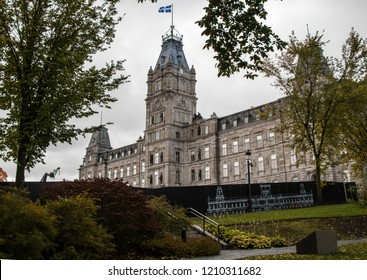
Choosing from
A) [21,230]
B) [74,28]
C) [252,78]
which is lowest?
[21,230]

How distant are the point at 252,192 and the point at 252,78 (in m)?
17.6

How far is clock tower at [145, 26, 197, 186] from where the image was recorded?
62.5 meters

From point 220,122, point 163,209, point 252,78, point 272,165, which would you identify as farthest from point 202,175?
point 252,78

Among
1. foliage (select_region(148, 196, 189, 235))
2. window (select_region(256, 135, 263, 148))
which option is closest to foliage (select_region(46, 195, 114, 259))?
foliage (select_region(148, 196, 189, 235))

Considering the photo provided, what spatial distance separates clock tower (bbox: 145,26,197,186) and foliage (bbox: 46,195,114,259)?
5263 centimetres

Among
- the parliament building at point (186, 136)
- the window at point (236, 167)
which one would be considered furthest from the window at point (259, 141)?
the window at point (236, 167)

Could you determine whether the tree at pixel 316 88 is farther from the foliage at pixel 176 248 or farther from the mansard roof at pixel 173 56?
the mansard roof at pixel 173 56

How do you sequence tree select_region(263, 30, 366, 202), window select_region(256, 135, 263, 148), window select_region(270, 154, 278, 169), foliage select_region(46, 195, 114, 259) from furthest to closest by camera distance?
window select_region(256, 135, 263, 148) → window select_region(270, 154, 278, 169) → tree select_region(263, 30, 366, 202) → foliage select_region(46, 195, 114, 259)

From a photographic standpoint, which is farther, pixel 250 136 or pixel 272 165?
pixel 250 136

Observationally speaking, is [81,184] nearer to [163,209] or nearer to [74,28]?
[163,209]

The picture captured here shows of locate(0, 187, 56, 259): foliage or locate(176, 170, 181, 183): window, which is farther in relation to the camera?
locate(176, 170, 181, 183): window

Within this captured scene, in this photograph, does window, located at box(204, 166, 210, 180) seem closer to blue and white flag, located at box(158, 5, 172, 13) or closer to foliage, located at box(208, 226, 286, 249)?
foliage, located at box(208, 226, 286, 249)
